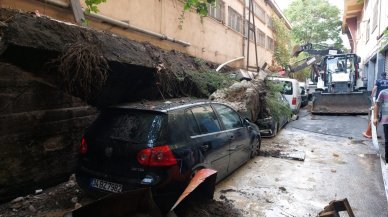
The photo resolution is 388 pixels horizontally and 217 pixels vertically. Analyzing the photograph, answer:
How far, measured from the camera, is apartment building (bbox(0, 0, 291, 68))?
646 centimetres

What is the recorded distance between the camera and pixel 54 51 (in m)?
4.71

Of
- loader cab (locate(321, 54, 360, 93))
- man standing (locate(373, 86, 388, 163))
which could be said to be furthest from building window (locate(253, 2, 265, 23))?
man standing (locate(373, 86, 388, 163))

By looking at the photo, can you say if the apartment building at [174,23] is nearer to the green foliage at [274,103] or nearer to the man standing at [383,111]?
the green foliage at [274,103]

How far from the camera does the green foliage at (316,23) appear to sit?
37281 millimetres

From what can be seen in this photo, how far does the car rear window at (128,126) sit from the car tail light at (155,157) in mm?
122

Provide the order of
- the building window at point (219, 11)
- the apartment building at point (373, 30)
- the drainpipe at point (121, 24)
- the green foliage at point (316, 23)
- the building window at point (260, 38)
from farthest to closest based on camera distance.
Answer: the green foliage at point (316, 23) < the building window at point (260, 38) < the building window at point (219, 11) < the apartment building at point (373, 30) < the drainpipe at point (121, 24)

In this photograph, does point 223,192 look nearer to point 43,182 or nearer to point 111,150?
point 111,150

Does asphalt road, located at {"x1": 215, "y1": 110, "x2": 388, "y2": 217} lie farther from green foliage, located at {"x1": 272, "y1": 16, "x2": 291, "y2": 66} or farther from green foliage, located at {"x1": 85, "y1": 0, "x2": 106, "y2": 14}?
green foliage, located at {"x1": 272, "y1": 16, "x2": 291, "y2": 66}

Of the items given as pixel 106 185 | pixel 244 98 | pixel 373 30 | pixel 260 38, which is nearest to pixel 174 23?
pixel 244 98

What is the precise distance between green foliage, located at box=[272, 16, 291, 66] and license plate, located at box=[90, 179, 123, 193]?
25.4 metres

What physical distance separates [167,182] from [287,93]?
11.6 metres

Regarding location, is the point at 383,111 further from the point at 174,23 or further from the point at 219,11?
the point at 219,11

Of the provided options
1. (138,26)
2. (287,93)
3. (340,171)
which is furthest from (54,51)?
(287,93)

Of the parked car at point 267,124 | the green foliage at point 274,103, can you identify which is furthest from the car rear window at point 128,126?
the green foliage at point 274,103
